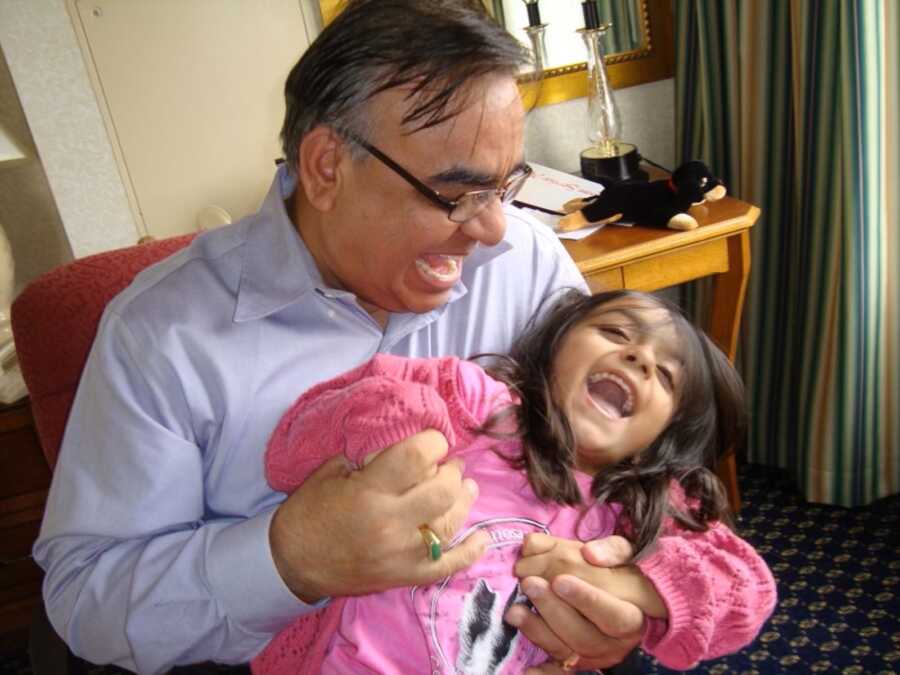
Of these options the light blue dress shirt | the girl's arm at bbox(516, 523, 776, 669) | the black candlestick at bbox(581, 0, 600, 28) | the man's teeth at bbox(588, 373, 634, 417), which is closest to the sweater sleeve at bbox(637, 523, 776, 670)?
the girl's arm at bbox(516, 523, 776, 669)

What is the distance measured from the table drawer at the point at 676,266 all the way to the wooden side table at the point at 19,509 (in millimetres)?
1466

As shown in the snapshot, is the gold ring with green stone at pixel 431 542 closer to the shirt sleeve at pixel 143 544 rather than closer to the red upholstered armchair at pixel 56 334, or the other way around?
the shirt sleeve at pixel 143 544

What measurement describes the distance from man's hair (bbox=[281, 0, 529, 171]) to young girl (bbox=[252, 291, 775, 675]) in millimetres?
349

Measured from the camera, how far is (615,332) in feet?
4.12

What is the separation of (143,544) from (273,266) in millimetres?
418

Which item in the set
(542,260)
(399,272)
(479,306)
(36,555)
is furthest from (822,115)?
(36,555)

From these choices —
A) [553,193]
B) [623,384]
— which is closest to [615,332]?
[623,384]

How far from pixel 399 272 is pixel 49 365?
0.58 m

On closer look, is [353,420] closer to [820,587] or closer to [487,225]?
[487,225]

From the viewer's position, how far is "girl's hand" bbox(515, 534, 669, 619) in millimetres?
1030

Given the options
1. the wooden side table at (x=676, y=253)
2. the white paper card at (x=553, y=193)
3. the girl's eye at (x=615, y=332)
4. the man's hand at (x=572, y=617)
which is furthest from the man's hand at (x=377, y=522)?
the white paper card at (x=553, y=193)

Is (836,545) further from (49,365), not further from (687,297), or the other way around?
(49,365)

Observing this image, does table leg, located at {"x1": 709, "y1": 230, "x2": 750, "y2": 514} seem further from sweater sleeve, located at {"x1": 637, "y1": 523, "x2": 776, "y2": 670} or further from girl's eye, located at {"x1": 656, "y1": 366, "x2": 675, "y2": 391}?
sweater sleeve, located at {"x1": 637, "y1": 523, "x2": 776, "y2": 670}

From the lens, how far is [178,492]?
3.53 feet
